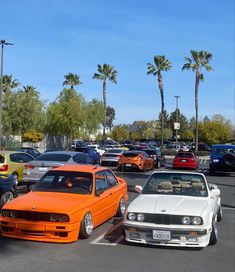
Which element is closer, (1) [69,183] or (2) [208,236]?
(2) [208,236]

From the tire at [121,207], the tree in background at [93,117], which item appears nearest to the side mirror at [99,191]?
the tire at [121,207]

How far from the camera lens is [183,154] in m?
33.2

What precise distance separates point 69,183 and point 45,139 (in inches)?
1951

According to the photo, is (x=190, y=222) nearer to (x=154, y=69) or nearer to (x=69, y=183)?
(x=69, y=183)

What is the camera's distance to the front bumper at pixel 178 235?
8070mm

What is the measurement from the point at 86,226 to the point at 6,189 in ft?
11.7

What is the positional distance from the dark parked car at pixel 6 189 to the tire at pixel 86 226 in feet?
10.8

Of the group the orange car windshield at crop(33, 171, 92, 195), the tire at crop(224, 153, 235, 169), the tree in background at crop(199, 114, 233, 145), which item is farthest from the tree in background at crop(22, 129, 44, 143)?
the orange car windshield at crop(33, 171, 92, 195)

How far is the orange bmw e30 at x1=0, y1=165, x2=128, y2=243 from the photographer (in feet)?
27.5

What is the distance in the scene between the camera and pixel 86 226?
29.2 feet

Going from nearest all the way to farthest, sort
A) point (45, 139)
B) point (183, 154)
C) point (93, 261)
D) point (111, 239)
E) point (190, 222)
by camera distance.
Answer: point (93, 261)
point (190, 222)
point (111, 239)
point (183, 154)
point (45, 139)

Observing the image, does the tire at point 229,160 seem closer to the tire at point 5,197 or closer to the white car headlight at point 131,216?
the tire at point 5,197

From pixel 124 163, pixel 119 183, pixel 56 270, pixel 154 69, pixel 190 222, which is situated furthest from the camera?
pixel 154 69

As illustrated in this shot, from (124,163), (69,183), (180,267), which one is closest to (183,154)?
(124,163)
